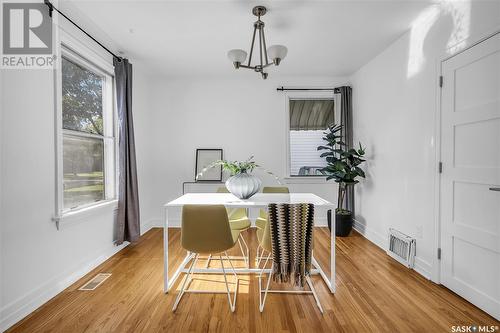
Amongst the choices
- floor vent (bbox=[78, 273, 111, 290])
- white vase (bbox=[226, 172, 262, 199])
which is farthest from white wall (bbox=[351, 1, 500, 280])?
floor vent (bbox=[78, 273, 111, 290])

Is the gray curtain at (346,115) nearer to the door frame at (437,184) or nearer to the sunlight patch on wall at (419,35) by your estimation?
the sunlight patch on wall at (419,35)

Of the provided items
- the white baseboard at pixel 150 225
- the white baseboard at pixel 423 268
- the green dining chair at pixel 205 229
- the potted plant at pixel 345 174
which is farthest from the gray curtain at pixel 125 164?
the white baseboard at pixel 423 268

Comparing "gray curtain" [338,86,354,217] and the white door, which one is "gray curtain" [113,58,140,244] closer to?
"gray curtain" [338,86,354,217]

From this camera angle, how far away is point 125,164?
3.35 m

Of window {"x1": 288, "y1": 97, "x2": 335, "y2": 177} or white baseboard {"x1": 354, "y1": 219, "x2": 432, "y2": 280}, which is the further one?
window {"x1": 288, "y1": 97, "x2": 335, "y2": 177}

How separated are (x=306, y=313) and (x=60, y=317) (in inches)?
75.4

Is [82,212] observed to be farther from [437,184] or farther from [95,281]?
[437,184]

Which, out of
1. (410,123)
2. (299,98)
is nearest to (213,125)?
(299,98)

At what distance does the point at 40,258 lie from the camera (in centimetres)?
211

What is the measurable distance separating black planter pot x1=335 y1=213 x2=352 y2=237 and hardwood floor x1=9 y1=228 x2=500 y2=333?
1.16 meters

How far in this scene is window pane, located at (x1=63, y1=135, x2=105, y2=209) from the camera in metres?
2.57

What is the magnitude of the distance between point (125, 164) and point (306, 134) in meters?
3.04

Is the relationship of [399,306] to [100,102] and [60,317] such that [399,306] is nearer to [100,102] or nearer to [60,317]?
[60,317]

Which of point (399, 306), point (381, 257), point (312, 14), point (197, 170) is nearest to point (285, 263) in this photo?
point (399, 306)
